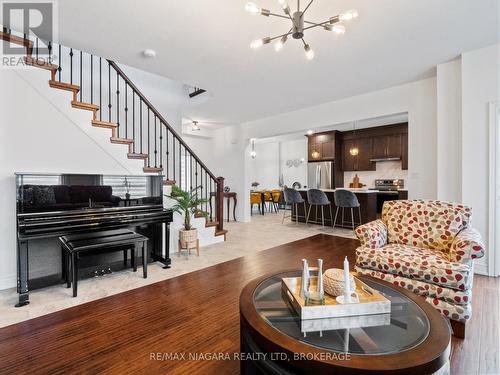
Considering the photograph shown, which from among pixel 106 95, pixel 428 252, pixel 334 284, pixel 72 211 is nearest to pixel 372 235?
pixel 428 252

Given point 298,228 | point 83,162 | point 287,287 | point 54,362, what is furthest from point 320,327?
point 298,228

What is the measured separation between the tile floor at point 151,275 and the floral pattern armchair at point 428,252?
203cm

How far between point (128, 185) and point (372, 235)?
2.94m

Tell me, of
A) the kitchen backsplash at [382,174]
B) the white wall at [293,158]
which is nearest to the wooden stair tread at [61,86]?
the kitchen backsplash at [382,174]

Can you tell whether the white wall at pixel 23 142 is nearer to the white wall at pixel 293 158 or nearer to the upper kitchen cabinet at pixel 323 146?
the upper kitchen cabinet at pixel 323 146

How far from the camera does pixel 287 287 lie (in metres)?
1.47

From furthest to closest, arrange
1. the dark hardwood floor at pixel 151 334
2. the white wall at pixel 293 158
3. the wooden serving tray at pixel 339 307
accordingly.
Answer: the white wall at pixel 293 158, the dark hardwood floor at pixel 151 334, the wooden serving tray at pixel 339 307

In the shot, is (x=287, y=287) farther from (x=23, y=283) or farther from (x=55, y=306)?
(x=23, y=283)

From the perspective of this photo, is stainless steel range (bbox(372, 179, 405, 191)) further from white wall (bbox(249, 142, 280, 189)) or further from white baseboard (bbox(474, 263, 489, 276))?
white wall (bbox(249, 142, 280, 189))

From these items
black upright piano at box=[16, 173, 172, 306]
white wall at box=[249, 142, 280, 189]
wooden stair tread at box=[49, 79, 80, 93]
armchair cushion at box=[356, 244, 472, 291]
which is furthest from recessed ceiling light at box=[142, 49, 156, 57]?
white wall at box=[249, 142, 280, 189]

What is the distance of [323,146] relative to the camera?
782cm

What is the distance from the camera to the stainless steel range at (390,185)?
676 centimetres

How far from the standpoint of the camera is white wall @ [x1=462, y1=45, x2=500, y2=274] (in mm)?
3061

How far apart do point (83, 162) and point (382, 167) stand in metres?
7.27
